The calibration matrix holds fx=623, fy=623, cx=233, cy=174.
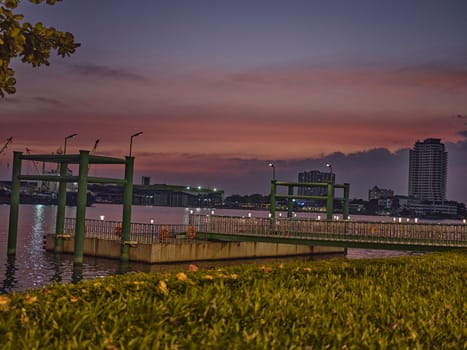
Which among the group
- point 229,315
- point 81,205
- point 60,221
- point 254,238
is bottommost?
point 254,238

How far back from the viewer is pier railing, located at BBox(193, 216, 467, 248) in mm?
40000

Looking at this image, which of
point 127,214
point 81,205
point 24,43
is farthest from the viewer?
point 127,214

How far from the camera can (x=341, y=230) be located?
44.5 metres

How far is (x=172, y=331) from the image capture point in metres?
6.08

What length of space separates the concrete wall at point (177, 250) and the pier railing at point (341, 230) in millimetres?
1730

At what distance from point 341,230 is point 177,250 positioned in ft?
39.3

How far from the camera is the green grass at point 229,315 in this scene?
5691mm

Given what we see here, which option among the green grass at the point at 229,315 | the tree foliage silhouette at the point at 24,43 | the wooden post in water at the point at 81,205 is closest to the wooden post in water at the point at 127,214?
the wooden post in water at the point at 81,205

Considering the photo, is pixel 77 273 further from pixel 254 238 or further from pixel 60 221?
pixel 254 238

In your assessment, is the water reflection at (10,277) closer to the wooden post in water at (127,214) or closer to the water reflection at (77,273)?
the water reflection at (77,273)

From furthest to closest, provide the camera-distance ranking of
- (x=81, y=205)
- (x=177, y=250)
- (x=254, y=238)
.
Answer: (x=254, y=238) → (x=177, y=250) → (x=81, y=205)

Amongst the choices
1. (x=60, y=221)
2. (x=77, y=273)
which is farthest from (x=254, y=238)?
(x=60, y=221)

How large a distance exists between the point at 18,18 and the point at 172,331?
3408 mm

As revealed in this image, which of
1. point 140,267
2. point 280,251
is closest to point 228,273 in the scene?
point 140,267
